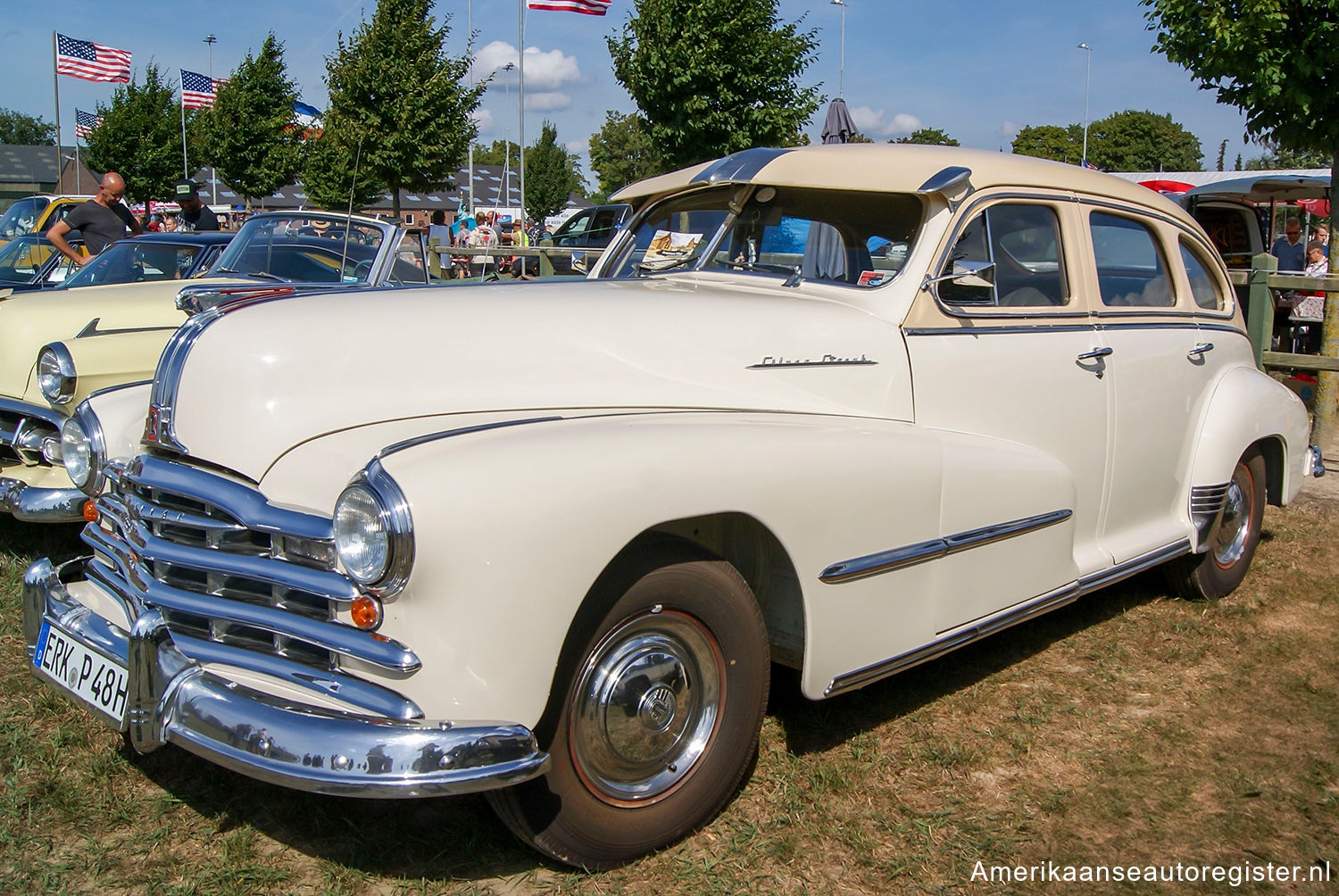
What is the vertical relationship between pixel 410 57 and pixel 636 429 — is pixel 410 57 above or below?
above

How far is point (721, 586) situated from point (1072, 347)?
6.00 ft

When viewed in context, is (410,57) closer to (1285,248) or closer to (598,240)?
(598,240)

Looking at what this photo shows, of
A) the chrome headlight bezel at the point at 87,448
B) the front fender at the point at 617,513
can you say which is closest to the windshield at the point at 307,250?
the chrome headlight bezel at the point at 87,448

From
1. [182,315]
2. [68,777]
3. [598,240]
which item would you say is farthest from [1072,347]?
[598,240]

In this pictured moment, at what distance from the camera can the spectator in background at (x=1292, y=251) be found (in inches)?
460

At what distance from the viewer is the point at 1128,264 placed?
4.14 meters

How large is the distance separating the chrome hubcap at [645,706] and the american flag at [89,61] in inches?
1142

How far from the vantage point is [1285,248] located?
1186cm

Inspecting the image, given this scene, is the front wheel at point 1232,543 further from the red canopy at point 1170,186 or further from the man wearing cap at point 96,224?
the red canopy at point 1170,186

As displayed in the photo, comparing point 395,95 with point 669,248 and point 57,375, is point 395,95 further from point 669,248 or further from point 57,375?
point 669,248

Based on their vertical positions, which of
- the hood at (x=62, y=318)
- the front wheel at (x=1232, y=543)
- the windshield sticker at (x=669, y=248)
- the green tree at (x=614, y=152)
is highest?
the green tree at (x=614, y=152)

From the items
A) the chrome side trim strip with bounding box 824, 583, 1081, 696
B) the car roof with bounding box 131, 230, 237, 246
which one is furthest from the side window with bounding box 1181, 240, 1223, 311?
the car roof with bounding box 131, 230, 237, 246

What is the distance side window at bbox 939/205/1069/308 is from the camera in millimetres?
3432

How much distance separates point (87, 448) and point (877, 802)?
254 centimetres
